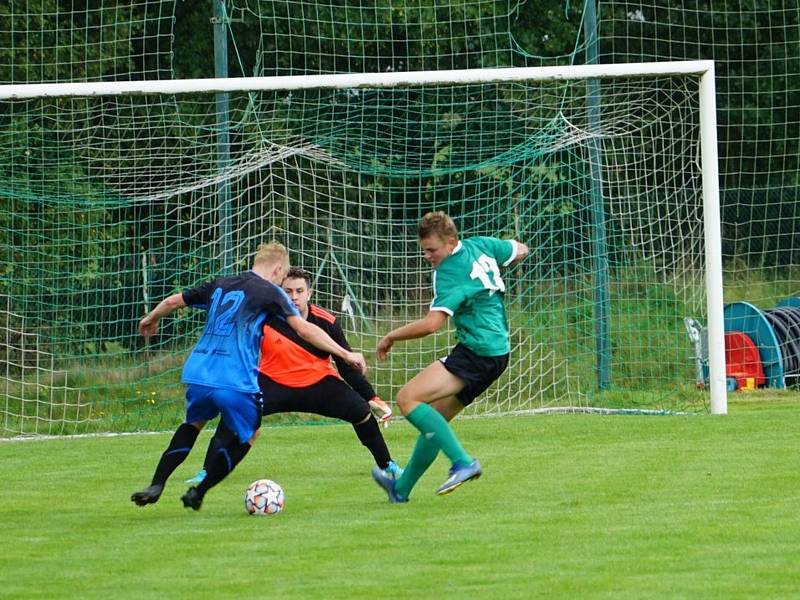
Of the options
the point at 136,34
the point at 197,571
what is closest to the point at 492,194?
the point at 136,34

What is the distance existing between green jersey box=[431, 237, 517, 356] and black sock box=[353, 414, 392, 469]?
1.37 m

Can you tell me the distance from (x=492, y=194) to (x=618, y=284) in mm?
1647

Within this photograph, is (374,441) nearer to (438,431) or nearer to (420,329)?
(438,431)

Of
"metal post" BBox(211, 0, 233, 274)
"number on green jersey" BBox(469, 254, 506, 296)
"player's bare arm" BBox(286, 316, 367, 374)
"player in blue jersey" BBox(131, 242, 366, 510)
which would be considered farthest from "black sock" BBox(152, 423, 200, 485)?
"metal post" BBox(211, 0, 233, 274)

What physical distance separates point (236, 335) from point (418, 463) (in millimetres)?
1261

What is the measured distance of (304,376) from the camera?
10.5 meters

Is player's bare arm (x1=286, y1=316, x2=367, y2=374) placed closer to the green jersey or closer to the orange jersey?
the green jersey

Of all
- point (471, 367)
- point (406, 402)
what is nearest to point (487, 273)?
point (471, 367)

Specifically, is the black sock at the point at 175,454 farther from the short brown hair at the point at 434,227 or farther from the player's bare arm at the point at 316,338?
the short brown hair at the point at 434,227

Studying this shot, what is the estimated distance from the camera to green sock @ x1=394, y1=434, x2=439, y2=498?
8609 millimetres

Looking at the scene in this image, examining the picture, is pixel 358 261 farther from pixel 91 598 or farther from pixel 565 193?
pixel 91 598

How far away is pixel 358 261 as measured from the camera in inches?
630

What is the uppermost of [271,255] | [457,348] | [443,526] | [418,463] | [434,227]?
[434,227]

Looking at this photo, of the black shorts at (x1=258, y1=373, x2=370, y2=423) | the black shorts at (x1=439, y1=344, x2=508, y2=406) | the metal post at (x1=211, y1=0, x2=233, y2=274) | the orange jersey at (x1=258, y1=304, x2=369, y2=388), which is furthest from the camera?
the metal post at (x1=211, y1=0, x2=233, y2=274)
